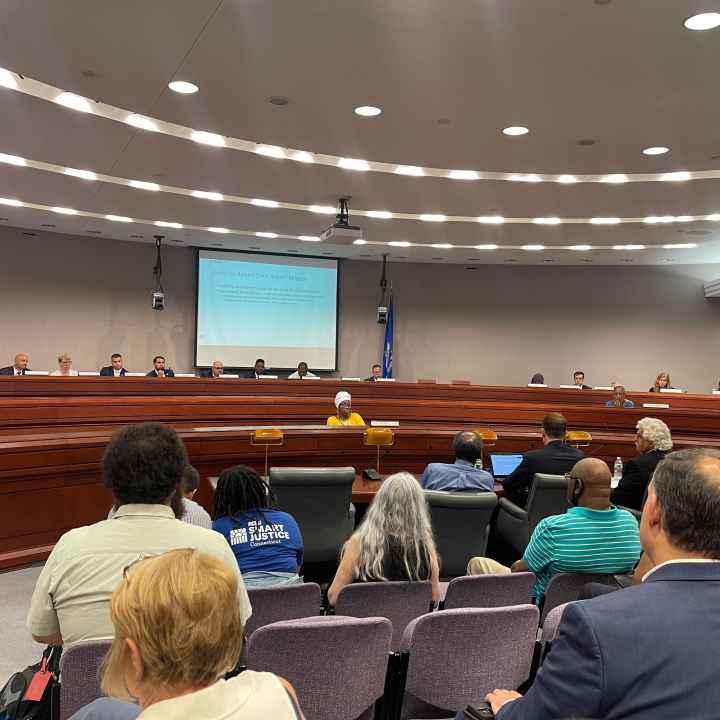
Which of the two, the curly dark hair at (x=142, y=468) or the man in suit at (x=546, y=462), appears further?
the man in suit at (x=546, y=462)

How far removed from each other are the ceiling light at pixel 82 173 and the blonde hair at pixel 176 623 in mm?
6707

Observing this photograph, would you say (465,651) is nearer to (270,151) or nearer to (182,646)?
(182,646)

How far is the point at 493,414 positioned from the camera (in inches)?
271

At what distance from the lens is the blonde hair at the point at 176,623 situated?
104 cm

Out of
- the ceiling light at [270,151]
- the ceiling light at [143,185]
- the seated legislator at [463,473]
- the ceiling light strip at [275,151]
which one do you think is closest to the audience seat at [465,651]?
the seated legislator at [463,473]

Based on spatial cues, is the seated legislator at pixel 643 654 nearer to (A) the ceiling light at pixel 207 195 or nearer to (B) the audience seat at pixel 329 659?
(B) the audience seat at pixel 329 659

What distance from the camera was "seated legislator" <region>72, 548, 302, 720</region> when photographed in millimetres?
1043

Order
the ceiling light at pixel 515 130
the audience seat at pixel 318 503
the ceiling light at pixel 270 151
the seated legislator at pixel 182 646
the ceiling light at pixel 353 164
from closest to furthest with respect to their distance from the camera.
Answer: the seated legislator at pixel 182 646 < the audience seat at pixel 318 503 < the ceiling light at pixel 515 130 < the ceiling light at pixel 270 151 < the ceiling light at pixel 353 164

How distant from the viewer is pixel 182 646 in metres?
1.04

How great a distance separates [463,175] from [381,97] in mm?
2178

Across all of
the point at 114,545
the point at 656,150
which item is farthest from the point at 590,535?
the point at 656,150

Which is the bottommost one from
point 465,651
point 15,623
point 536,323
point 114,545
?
point 15,623

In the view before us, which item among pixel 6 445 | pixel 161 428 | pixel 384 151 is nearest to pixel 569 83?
pixel 384 151

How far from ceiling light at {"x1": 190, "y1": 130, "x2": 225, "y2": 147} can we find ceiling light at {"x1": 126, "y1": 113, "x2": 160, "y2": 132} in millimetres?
331
